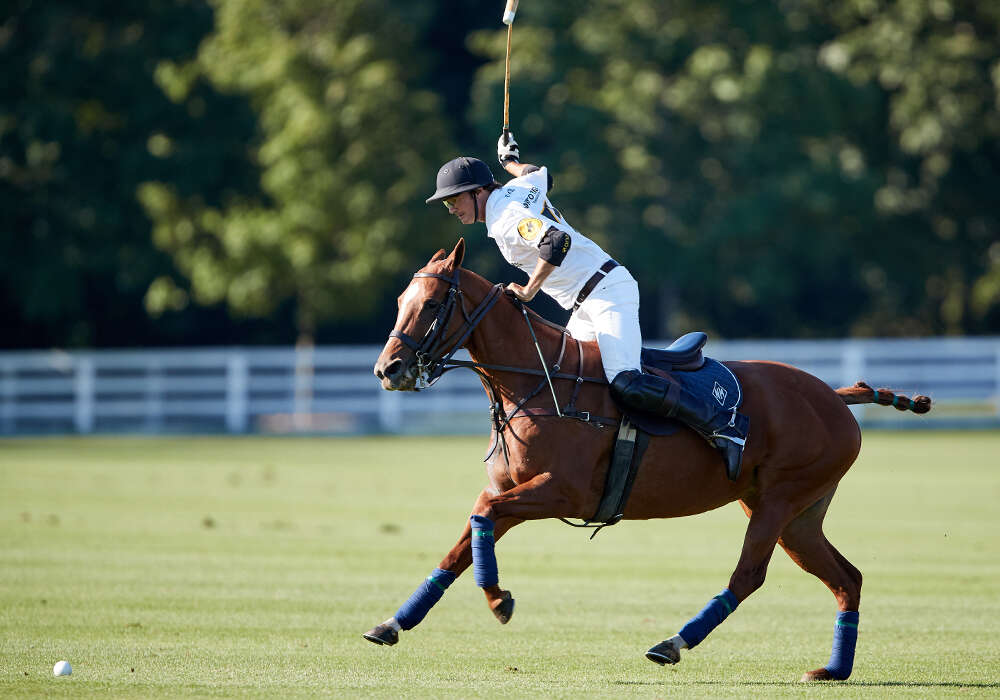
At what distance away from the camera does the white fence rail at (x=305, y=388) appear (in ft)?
108

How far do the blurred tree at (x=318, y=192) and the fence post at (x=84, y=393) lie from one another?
2615 mm

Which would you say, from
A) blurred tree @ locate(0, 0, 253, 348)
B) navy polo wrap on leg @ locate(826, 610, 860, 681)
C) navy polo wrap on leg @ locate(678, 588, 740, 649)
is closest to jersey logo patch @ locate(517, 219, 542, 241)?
navy polo wrap on leg @ locate(678, 588, 740, 649)

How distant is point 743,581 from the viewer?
Answer: 810cm

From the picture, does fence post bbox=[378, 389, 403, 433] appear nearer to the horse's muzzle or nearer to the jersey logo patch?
the jersey logo patch

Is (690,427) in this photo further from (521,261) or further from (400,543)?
(400,543)

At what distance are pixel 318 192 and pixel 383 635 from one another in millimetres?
27692

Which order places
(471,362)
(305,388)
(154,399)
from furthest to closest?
→ (305,388) < (154,399) < (471,362)

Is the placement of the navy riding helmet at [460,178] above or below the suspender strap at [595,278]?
above

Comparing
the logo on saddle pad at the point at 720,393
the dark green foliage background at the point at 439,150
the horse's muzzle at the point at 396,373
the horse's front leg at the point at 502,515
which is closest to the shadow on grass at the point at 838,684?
the horse's front leg at the point at 502,515

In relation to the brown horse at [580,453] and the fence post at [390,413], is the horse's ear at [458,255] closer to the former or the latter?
the brown horse at [580,453]

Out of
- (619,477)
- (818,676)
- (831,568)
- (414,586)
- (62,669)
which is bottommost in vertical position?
(414,586)

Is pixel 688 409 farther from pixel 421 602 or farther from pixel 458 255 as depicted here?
pixel 421 602

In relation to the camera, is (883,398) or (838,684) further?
(883,398)

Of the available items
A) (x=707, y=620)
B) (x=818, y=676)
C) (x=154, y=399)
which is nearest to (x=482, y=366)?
(x=707, y=620)
